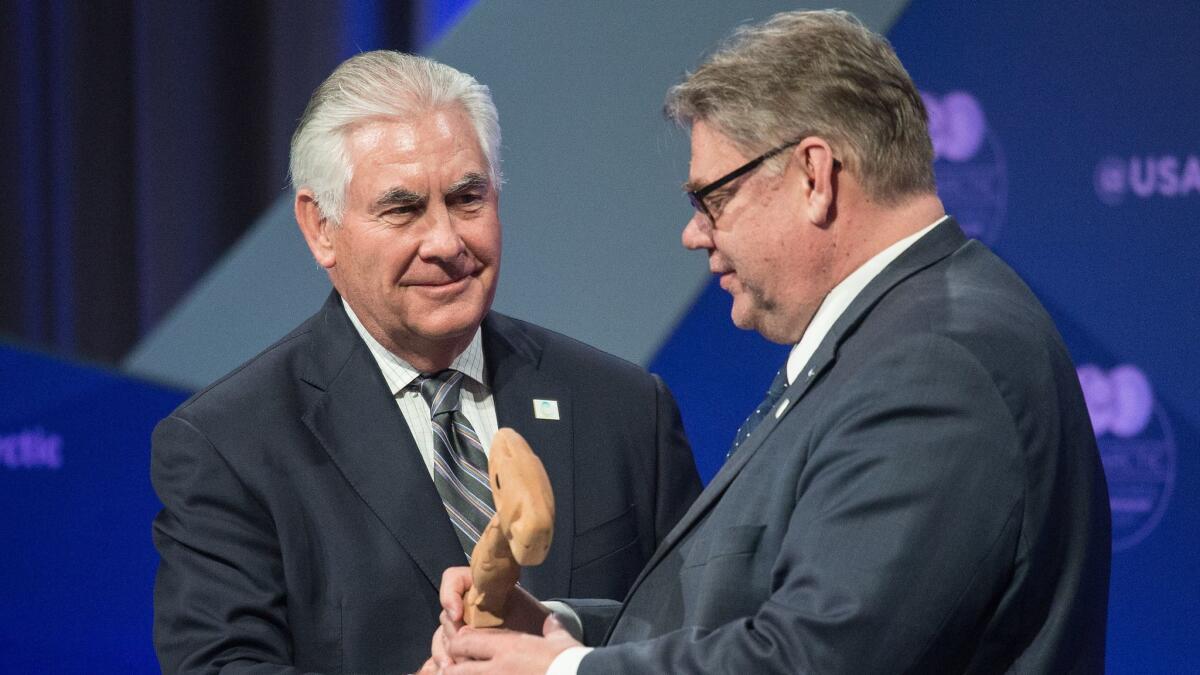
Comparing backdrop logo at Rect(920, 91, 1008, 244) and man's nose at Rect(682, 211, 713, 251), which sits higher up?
man's nose at Rect(682, 211, 713, 251)

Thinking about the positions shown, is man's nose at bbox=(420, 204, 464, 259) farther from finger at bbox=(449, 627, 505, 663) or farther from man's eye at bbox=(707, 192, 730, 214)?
finger at bbox=(449, 627, 505, 663)

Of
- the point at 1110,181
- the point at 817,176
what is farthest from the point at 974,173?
the point at 817,176

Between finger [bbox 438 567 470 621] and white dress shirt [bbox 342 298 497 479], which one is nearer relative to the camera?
finger [bbox 438 567 470 621]

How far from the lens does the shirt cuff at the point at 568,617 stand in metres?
2.12

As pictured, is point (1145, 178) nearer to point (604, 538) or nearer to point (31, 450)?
point (604, 538)

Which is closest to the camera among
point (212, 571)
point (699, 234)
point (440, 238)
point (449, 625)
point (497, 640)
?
point (497, 640)

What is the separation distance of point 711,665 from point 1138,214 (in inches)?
119

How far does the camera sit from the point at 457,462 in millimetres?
2469

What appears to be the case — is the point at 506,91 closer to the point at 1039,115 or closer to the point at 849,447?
the point at 1039,115

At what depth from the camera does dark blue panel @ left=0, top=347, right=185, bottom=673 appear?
4.40 metres

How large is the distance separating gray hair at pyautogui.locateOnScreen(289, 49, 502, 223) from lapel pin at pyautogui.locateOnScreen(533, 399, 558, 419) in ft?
1.31

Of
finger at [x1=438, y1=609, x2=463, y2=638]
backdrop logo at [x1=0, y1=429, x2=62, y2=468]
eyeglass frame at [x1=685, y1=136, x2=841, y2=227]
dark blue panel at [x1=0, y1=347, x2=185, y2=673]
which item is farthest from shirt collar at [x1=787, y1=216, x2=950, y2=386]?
backdrop logo at [x1=0, y1=429, x2=62, y2=468]

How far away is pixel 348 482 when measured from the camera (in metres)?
2.37

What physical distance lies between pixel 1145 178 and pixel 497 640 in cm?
302
